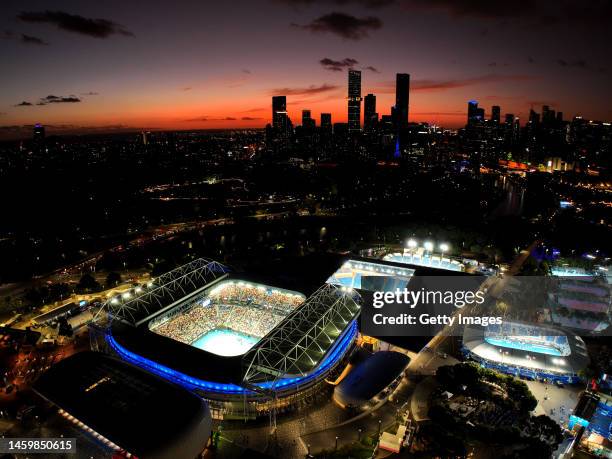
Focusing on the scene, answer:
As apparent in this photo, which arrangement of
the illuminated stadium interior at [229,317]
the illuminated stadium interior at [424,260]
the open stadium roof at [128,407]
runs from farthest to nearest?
the illuminated stadium interior at [424,260] < the illuminated stadium interior at [229,317] < the open stadium roof at [128,407]

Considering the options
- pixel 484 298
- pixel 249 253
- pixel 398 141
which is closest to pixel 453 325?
pixel 484 298

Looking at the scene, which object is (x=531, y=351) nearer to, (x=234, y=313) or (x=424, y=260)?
(x=424, y=260)

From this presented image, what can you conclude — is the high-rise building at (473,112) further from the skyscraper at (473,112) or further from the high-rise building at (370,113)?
the high-rise building at (370,113)

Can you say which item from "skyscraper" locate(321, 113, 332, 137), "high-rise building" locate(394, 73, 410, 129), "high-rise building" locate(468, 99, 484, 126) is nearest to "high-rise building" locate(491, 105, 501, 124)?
"high-rise building" locate(468, 99, 484, 126)

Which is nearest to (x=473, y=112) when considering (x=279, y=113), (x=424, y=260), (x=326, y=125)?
(x=326, y=125)

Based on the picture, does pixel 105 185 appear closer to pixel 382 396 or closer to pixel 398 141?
pixel 382 396

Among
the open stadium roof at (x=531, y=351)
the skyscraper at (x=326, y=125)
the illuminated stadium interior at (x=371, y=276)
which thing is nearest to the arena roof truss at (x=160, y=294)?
the illuminated stadium interior at (x=371, y=276)
